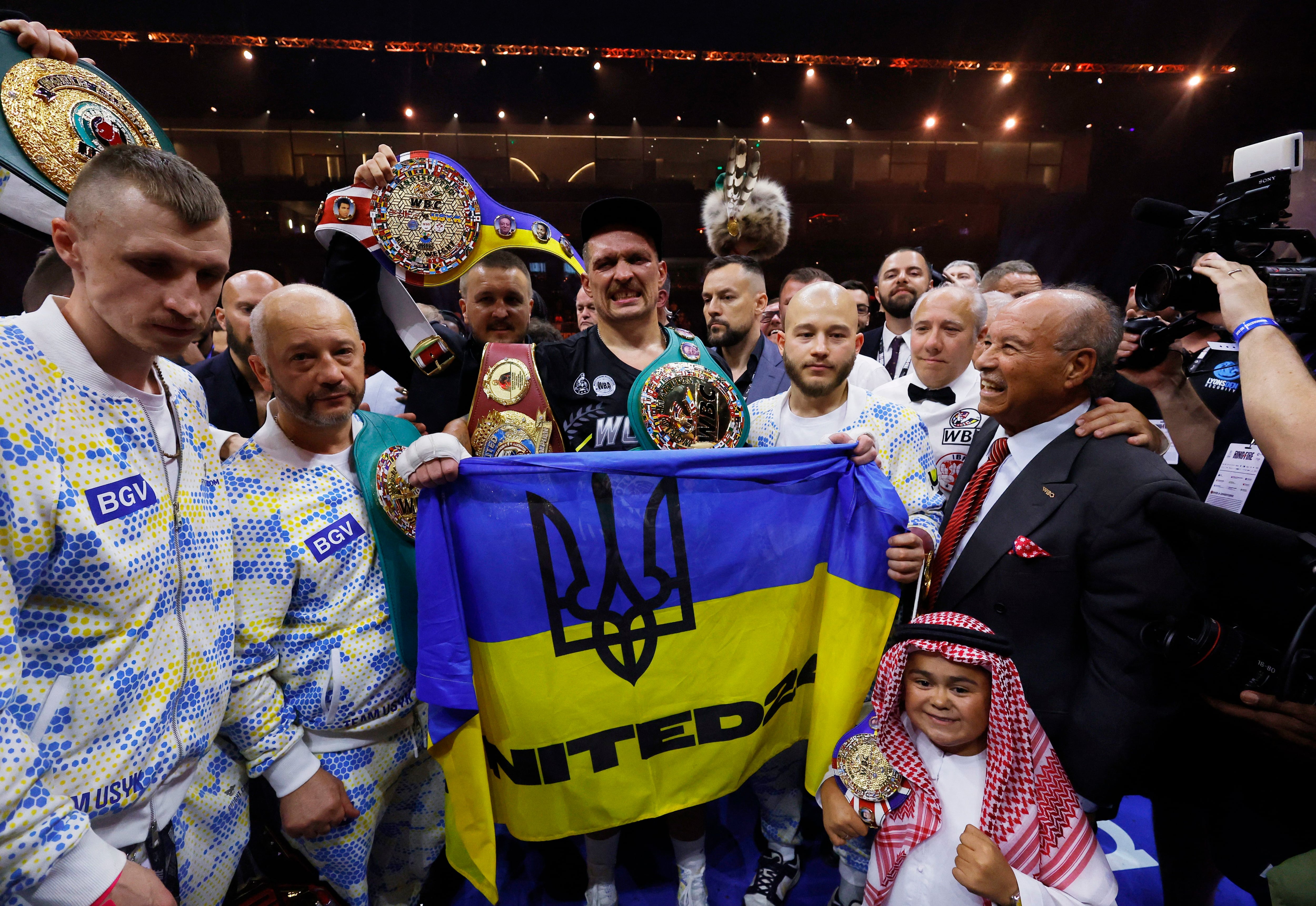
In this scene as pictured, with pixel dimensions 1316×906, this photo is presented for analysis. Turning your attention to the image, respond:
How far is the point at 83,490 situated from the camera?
1032mm

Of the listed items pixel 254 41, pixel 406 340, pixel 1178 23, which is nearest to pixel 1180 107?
pixel 1178 23

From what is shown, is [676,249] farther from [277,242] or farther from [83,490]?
[83,490]

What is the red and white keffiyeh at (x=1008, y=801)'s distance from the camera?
145cm

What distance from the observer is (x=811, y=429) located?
2.16 m

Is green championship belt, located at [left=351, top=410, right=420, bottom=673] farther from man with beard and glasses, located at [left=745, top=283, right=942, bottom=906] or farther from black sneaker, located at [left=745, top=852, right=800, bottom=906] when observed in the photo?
black sneaker, located at [left=745, top=852, right=800, bottom=906]

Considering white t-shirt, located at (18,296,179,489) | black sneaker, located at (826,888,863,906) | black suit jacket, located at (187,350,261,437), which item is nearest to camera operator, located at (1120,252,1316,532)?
black sneaker, located at (826,888,863,906)

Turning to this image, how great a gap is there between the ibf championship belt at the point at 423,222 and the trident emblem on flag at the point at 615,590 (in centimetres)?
88

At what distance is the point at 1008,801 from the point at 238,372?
3.63m

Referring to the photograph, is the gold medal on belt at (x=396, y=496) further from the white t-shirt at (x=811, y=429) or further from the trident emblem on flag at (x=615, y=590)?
the white t-shirt at (x=811, y=429)

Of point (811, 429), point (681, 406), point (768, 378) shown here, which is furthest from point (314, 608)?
point (768, 378)

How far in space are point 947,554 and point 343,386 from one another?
1.92 meters

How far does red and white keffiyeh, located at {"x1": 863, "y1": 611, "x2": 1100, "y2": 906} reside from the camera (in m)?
1.45

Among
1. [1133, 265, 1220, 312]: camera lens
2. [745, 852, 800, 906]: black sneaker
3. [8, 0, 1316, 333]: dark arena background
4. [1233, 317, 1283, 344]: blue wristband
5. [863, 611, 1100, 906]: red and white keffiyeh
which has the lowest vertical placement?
[745, 852, 800, 906]: black sneaker

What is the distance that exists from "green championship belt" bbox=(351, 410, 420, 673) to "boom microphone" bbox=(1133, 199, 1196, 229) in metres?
2.43
